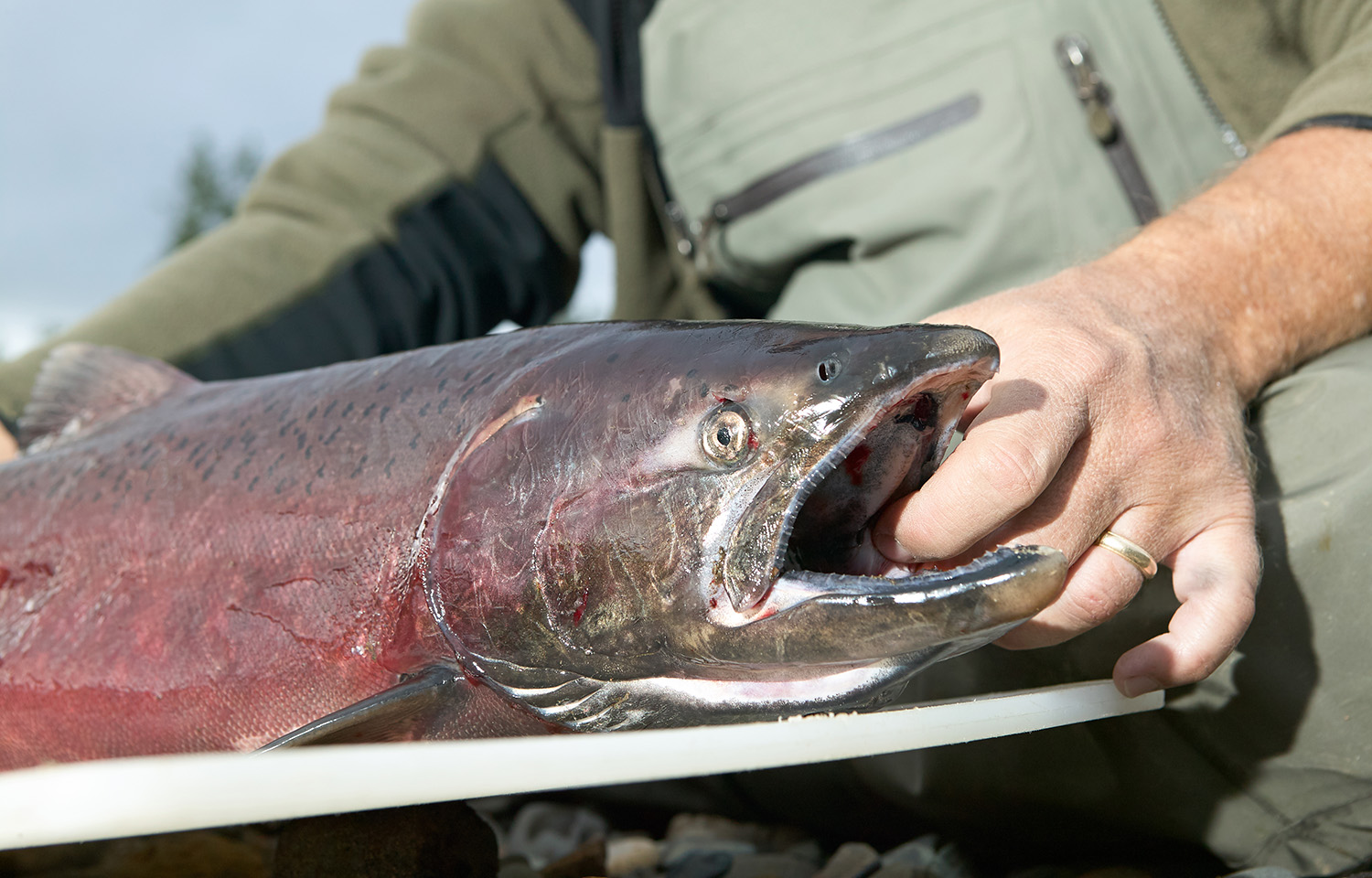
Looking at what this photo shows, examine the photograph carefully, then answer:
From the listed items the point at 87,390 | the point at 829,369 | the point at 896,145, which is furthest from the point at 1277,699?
the point at 87,390

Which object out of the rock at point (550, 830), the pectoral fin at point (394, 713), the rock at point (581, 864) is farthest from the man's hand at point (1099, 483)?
the rock at point (550, 830)

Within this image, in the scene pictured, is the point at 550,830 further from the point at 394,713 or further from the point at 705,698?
the point at 705,698

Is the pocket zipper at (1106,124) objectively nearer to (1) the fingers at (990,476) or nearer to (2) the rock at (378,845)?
(1) the fingers at (990,476)

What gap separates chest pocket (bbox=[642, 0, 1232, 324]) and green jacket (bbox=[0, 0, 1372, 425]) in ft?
1.22

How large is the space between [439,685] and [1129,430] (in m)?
1.16

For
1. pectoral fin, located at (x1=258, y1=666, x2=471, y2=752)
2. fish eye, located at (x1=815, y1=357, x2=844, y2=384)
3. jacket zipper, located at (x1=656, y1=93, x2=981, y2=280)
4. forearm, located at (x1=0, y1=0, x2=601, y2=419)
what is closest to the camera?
fish eye, located at (x1=815, y1=357, x2=844, y2=384)

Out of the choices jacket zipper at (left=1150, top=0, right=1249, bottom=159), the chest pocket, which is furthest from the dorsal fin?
jacket zipper at (left=1150, top=0, right=1249, bottom=159)

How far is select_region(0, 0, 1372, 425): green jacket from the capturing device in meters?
3.75

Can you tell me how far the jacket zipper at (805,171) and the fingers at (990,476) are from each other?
170cm

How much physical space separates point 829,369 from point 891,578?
30cm

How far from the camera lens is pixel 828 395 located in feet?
4.31

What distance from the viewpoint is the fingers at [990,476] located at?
1.30m

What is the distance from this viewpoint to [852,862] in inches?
83.7

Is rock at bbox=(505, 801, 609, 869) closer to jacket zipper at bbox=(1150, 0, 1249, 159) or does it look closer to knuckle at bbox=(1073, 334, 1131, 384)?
knuckle at bbox=(1073, 334, 1131, 384)
